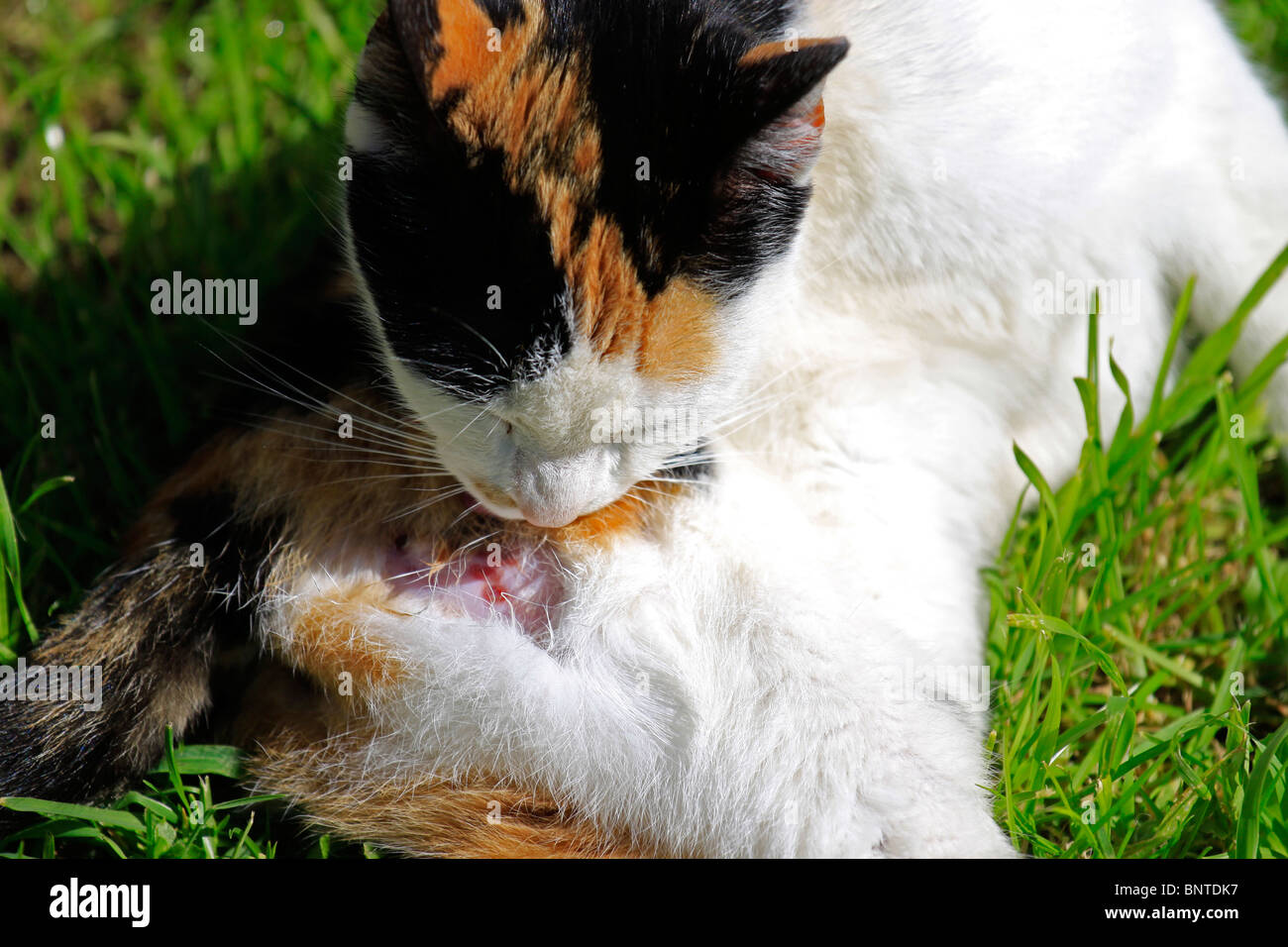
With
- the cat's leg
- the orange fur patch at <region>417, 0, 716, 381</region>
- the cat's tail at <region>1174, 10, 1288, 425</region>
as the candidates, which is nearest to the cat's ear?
the orange fur patch at <region>417, 0, 716, 381</region>

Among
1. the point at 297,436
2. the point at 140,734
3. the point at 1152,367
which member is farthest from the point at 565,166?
the point at 1152,367

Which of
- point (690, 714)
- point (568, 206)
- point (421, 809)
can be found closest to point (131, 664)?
point (421, 809)

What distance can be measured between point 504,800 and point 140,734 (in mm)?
556

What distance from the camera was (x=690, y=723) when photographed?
1.67 m

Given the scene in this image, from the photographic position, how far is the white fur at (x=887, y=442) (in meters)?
1.64

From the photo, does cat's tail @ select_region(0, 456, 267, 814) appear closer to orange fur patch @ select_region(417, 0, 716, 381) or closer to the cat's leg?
the cat's leg

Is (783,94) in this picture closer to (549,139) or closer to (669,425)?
(549,139)

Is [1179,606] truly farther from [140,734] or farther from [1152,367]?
[140,734]

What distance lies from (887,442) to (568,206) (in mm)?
764

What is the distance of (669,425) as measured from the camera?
5.30 ft

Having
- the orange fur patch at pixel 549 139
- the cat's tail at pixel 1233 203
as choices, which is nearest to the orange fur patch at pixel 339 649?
the orange fur patch at pixel 549 139

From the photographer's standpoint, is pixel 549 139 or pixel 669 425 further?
pixel 669 425

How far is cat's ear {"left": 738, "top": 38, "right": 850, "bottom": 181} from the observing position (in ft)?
4.66

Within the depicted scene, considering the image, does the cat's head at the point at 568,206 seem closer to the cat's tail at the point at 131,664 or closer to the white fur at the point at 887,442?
the white fur at the point at 887,442
